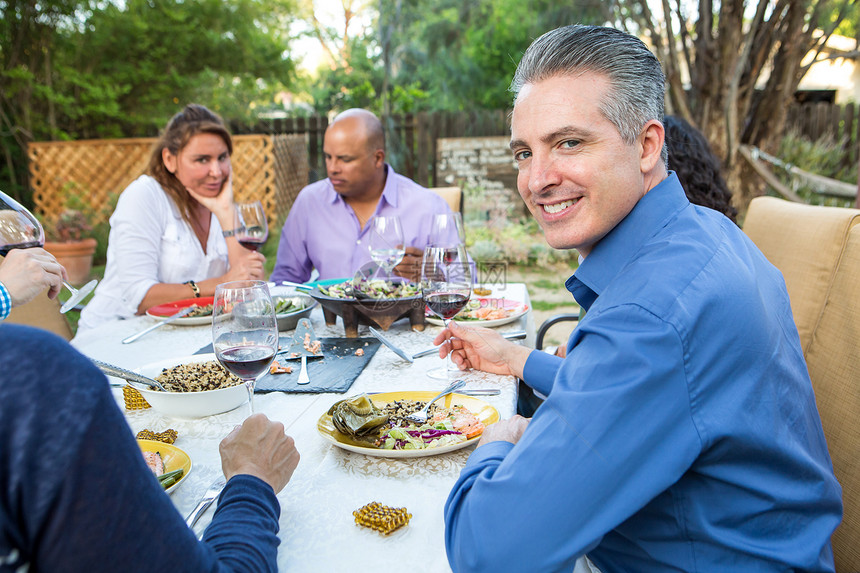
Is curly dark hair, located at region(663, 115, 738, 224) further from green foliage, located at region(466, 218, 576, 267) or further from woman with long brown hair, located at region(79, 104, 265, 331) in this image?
green foliage, located at region(466, 218, 576, 267)

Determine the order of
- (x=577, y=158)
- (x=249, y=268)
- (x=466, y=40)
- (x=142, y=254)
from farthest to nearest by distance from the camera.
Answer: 1. (x=466, y=40)
2. (x=142, y=254)
3. (x=249, y=268)
4. (x=577, y=158)

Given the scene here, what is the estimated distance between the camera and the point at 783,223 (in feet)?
7.29

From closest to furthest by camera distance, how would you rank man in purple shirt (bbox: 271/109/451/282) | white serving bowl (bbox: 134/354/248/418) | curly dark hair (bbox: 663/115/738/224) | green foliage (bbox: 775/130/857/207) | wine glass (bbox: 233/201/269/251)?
white serving bowl (bbox: 134/354/248/418) → curly dark hair (bbox: 663/115/738/224) → wine glass (bbox: 233/201/269/251) → man in purple shirt (bbox: 271/109/451/282) → green foliage (bbox: 775/130/857/207)

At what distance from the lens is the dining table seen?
1.02 metres

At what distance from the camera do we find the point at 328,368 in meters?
1.93

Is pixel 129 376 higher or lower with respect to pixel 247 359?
lower

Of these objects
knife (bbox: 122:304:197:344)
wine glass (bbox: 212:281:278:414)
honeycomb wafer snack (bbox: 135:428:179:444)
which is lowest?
knife (bbox: 122:304:197:344)

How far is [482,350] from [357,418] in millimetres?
565

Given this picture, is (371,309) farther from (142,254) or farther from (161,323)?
(142,254)

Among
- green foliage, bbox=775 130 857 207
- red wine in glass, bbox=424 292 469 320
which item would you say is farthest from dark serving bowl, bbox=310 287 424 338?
green foliage, bbox=775 130 857 207

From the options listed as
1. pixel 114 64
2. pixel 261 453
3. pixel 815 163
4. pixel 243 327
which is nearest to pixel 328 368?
pixel 243 327

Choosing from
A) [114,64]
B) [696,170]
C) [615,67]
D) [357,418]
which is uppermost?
[114,64]

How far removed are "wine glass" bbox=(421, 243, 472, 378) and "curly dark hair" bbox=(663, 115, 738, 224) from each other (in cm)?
105

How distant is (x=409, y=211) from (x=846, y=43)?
19.0m
